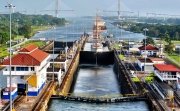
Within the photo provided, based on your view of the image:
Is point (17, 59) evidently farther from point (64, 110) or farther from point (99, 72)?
point (99, 72)

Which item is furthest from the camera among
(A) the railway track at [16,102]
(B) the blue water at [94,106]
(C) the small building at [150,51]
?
(C) the small building at [150,51]

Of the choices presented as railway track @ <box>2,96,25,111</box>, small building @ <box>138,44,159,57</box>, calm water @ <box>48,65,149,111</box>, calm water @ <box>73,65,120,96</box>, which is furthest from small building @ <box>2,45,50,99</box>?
small building @ <box>138,44,159,57</box>

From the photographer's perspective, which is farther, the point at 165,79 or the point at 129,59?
the point at 129,59

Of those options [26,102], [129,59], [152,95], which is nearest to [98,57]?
[129,59]

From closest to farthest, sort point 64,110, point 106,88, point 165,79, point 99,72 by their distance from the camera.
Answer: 1. point 64,110
2. point 165,79
3. point 106,88
4. point 99,72

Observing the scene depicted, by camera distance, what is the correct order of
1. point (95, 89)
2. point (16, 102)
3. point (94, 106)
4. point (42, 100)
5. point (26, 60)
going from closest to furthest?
point (16, 102) → point (42, 100) → point (94, 106) → point (26, 60) → point (95, 89)

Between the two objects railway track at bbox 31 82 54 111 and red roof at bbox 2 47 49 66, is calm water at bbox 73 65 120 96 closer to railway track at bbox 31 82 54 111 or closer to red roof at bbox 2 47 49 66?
railway track at bbox 31 82 54 111

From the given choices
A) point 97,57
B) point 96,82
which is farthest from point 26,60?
point 97,57

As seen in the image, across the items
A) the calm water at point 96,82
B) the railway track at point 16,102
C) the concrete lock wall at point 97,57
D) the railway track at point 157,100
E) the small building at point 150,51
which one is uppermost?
the small building at point 150,51

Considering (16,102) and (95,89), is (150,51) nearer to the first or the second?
(95,89)

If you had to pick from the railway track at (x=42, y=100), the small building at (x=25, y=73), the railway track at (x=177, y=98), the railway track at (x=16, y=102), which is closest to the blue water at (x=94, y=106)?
the railway track at (x=42, y=100)

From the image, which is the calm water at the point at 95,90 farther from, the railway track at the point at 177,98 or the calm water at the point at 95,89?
the railway track at the point at 177,98
